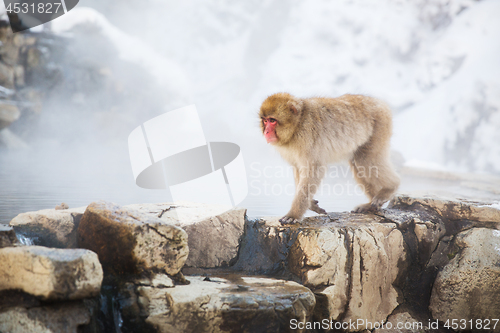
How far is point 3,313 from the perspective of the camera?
128cm

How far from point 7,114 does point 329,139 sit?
7374 mm

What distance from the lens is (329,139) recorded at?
2350 millimetres

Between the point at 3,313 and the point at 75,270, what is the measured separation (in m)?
0.29

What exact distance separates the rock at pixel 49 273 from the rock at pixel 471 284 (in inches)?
84.9

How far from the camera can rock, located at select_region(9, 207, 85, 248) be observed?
1.91 metres

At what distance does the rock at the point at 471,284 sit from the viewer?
216cm

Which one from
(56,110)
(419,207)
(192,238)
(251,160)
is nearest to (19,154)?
(56,110)

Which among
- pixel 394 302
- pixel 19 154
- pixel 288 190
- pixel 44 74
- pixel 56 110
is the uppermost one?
pixel 44 74

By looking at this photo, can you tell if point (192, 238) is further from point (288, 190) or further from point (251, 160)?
point (251, 160)

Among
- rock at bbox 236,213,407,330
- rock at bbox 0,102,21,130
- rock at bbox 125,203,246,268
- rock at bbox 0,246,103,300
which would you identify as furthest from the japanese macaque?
rock at bbox 0,102,21,130

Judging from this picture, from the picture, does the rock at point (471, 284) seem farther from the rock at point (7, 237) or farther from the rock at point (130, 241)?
the rock at point (7, 237)

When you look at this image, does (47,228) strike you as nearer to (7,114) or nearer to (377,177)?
(377,177)

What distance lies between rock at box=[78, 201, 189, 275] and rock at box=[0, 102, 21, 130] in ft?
22.1

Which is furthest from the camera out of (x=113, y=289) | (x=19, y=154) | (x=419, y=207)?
(x=19, y=154)
